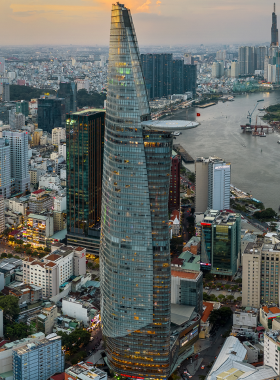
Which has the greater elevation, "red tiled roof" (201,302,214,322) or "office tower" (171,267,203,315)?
"office tower" (171,267,203,315)

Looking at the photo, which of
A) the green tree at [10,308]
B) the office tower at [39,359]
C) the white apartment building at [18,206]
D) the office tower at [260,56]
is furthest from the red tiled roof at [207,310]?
the office tower at [260,56]

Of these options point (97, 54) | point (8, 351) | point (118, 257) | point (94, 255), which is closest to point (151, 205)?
point (118, 257)

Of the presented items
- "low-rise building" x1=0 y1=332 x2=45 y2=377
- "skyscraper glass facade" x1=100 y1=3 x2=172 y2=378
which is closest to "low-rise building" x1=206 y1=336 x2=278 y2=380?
"skyscraper glass facade" x1=100 y1=3 x2=172 y2=378

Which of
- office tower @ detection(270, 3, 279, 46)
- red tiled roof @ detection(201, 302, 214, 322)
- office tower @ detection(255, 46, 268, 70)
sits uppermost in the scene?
office tower @ detection(270, 3, 279, 46)

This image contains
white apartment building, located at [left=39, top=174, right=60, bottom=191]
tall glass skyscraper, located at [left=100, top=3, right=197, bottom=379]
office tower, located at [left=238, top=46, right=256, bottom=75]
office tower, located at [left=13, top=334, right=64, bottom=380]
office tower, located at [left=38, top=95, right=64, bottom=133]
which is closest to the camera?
tall glass skyscraper, located at [left=100, top=3, right=197, bottom=379]

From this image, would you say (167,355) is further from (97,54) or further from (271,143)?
(97,54)

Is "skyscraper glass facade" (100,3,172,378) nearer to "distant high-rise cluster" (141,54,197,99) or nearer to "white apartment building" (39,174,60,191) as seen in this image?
"white apartment building" (39,174,60,191)

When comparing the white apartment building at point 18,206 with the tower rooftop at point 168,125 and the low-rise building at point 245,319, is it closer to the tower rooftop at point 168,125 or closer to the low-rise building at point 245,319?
the low-rise building at point 245,319

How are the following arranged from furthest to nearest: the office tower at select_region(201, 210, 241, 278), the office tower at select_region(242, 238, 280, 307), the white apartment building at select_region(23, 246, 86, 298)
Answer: the office tower at select_region(201, 210, 241, 278) < the white apartment building at select_region(23, 246, 86, 298) < the office tower at select_region(242, 238, 280, 307)
